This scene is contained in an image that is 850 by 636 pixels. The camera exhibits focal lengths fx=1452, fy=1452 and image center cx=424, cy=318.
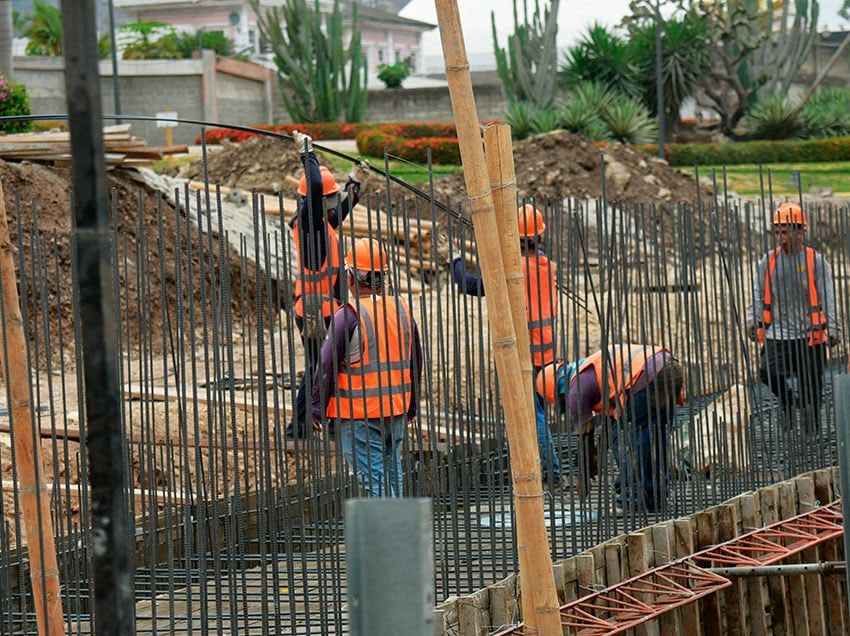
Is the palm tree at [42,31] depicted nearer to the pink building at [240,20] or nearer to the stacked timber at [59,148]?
the pink building at [240,20]

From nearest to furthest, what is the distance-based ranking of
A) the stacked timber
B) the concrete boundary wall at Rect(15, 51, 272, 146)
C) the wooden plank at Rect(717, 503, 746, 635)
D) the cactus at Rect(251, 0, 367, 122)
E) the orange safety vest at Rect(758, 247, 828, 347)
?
the wooden plank at Rect(717, 503, 746, 635) < the orange safety vest at Rect(758, 247, 828, 347) < the stacked timber < the concrete boundary wall at Rect(15, 51, 272, 146) < the cactus at Rect(251, 0, 367, 122)

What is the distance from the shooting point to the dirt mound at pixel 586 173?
21891 millimetres

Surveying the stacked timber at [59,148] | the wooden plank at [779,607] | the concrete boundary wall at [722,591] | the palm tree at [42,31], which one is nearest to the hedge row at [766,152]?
the stacked timber at [59,148]

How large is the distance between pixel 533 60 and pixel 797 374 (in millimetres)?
27647

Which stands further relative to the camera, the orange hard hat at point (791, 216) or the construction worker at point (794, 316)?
the orange hard hat at point (791, 216)

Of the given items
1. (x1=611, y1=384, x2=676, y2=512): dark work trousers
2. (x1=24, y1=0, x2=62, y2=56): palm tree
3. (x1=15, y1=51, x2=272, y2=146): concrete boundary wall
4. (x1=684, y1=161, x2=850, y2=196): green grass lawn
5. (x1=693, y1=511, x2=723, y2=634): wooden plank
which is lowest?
(x1=693, y1=511, x2=723, y2=634): wooden plank

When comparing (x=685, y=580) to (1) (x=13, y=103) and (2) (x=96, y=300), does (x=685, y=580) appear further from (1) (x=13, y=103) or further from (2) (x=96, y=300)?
(1) (x=13, y=103)

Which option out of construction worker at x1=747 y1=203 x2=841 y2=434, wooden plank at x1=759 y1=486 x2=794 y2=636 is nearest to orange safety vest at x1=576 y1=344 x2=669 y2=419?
wooden plank at x1=759 y1=486 x2=794 y2=636

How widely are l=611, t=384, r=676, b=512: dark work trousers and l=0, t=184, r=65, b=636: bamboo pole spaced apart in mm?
2706

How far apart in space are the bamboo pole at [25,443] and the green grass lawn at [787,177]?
23.0m

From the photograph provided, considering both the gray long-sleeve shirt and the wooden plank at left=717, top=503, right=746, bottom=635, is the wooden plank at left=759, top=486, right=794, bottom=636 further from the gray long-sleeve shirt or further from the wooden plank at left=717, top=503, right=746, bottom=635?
the gray long-sleeve shirt

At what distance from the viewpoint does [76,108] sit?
7.57 ft

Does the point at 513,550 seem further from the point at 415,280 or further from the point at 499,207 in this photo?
the point at 415,280

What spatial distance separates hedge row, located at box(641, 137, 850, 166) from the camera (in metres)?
31.5
